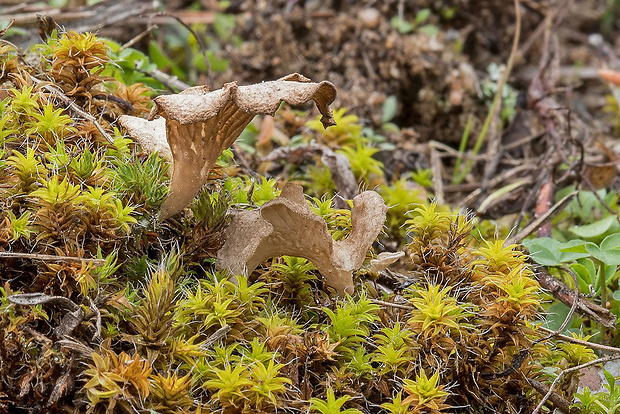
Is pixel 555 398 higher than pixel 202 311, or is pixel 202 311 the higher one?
pixel 202 311

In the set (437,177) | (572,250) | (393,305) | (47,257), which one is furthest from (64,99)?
(437,177)

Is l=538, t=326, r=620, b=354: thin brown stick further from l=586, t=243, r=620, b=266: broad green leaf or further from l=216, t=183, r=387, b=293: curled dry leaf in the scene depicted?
l=216, t=183, r=387, b=293: curled dry leaf

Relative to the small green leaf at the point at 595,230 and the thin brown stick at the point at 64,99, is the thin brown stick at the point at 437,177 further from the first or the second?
the thin brown stick at the point at 64,99

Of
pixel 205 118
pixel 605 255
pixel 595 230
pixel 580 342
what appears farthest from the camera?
pixel 595 230

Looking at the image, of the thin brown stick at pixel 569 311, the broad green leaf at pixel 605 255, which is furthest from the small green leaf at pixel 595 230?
the broad green leaf at pixel 605 255

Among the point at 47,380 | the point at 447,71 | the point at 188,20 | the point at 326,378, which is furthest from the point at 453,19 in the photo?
the point at 47,380

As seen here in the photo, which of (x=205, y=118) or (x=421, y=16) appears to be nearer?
(x=205, y=118)

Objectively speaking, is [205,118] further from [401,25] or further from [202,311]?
[401,25]
